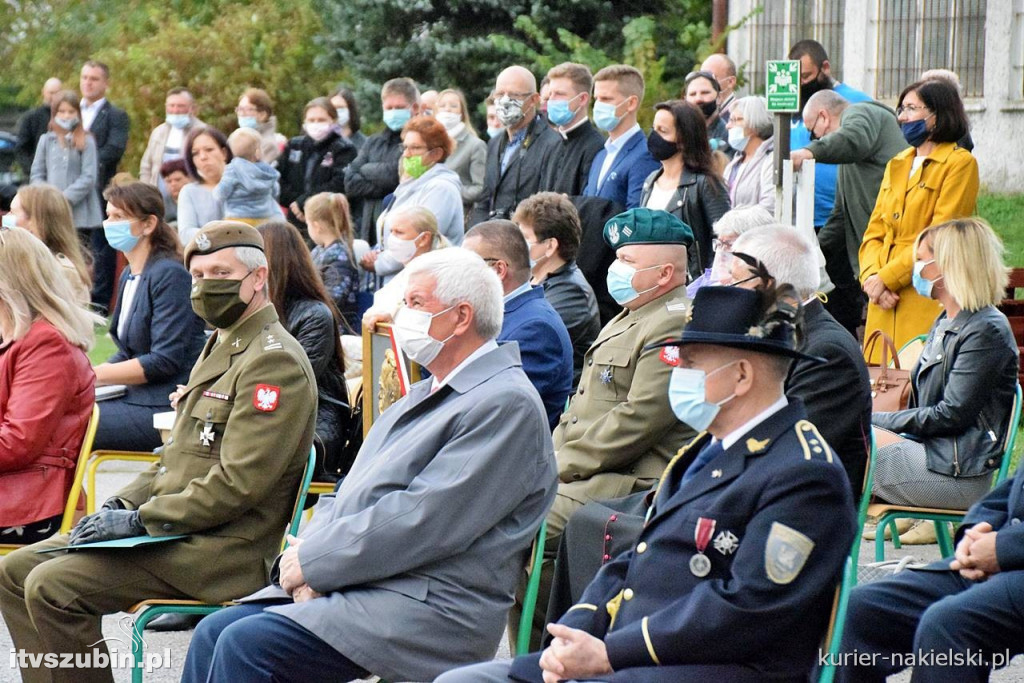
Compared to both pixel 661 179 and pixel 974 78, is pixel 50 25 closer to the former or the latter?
pixel 974 78

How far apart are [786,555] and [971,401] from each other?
2.42 meters

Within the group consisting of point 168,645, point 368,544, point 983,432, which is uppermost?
point 368,544

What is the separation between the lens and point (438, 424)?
4238 millimetres

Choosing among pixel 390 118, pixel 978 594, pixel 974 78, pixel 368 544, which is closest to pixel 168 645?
pixel 368 544

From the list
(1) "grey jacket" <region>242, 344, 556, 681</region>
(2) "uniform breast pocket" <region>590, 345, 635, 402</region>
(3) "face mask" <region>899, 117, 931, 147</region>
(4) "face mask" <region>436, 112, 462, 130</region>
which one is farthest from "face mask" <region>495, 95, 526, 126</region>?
(1) "grey jacket" <region>242, 344, 556, 681</region>

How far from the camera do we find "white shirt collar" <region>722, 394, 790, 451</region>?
3.55 metres

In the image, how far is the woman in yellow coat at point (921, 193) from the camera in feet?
25.2

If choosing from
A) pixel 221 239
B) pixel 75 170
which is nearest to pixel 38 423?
pixel 221 239

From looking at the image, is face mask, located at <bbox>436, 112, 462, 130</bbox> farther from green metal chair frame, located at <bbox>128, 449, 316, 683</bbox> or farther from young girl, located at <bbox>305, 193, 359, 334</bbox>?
green metal chair frame, located at <bbox>128, 449, 316, 683</bbox>

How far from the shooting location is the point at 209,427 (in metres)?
4.92

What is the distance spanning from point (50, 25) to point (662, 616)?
2683 cm

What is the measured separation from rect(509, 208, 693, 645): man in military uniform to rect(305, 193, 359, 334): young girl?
10.8ft

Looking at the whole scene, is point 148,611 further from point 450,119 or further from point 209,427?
point 450,119

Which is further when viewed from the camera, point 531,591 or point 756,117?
point 756,117
